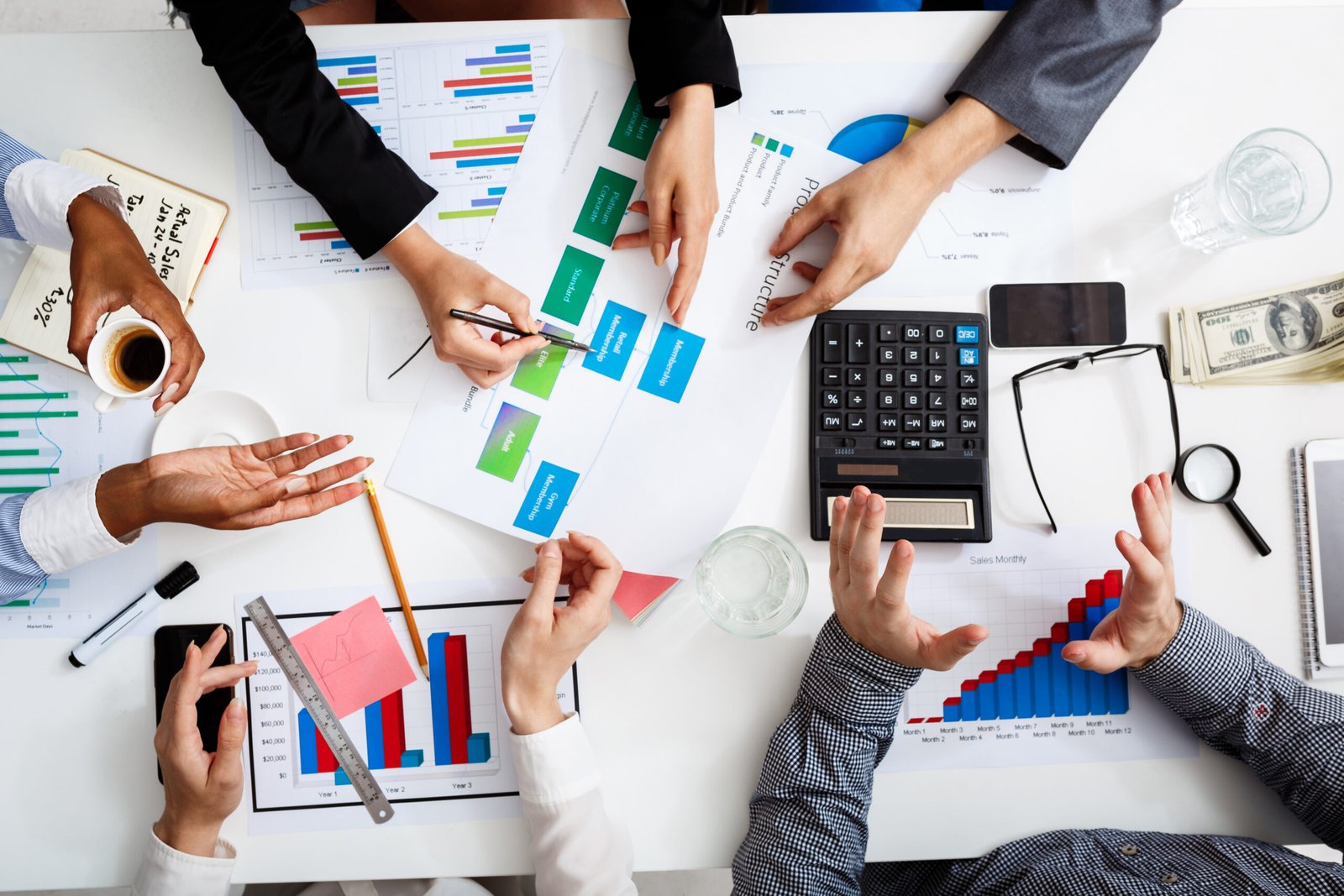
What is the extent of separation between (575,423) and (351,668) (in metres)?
0.40

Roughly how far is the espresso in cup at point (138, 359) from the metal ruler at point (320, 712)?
0.93ft

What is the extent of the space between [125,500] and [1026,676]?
107cm

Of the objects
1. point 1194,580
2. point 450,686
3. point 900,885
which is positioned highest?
point 1194,580

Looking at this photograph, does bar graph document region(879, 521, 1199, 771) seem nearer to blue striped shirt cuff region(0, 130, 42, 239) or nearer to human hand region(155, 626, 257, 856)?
human hand region(155, 626, 257, 856)

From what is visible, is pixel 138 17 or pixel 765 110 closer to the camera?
pixel 765 110

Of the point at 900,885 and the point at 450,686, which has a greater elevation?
the point at 450,686

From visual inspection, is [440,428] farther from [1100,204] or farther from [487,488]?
[1100,204]

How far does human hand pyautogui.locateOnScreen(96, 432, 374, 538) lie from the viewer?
0.90 metres

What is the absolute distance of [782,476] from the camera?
3.14 ft

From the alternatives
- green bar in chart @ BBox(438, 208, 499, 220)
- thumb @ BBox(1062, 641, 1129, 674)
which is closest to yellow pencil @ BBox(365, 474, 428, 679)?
green bar in chart @ BBox(438, 208, 499, 220)

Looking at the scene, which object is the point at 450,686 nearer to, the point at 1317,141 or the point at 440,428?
the point at 440,428

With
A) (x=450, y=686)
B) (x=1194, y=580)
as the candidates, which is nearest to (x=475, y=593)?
(x=450, y=686)

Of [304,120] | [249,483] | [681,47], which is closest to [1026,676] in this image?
[681,47]

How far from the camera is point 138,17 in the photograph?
1.68 metres
